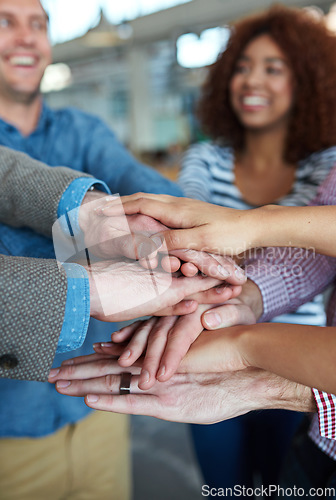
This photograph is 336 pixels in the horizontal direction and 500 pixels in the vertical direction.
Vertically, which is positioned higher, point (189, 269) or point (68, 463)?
point (189, 269)

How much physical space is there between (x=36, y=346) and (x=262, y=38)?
0.95 metres

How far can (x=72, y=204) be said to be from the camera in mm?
577

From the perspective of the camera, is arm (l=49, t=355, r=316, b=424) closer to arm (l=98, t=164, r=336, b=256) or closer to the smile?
arm (l=98, t=164, r=336, b=256)

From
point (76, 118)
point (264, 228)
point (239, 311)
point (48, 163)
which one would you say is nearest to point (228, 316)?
point (239, 311)

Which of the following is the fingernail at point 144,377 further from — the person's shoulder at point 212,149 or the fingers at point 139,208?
the person's shoulder at point 212,149

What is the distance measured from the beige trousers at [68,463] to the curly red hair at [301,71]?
28.4 inches

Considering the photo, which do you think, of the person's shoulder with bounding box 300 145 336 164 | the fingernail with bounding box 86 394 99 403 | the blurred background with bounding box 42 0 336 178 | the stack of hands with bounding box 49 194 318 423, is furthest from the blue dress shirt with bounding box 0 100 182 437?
the blurred background with bounding box 42 0 336 178

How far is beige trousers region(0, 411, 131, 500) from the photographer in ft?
2.91

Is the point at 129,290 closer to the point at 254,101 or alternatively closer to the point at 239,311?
the point at 239,311

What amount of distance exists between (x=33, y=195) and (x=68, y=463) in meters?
0.65

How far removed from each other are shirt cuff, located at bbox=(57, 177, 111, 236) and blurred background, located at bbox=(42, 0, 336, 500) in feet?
1.85

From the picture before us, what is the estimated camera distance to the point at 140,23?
6.39 metres

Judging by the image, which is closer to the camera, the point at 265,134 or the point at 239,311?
the point at 239,311

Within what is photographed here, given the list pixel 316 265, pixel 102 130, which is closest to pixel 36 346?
pixel 316 265
